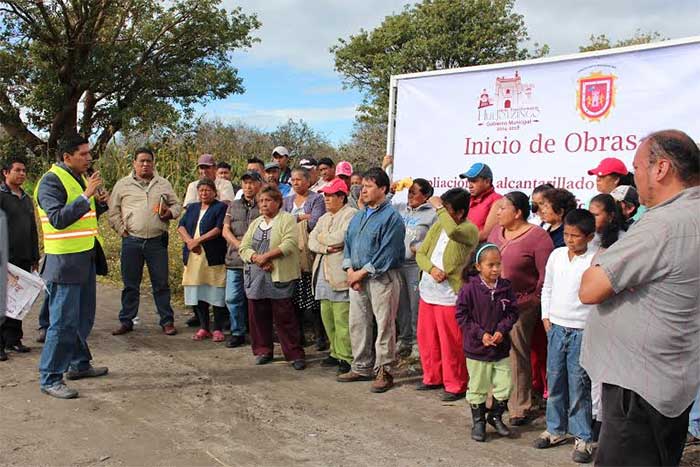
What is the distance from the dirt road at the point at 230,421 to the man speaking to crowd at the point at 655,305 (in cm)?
177

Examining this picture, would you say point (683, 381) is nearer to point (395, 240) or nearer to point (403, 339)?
point (395, 240)

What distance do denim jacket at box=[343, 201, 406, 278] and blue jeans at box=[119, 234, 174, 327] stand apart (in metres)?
2.65

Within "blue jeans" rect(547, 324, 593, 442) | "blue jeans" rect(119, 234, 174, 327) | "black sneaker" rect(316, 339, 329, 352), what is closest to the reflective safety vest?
"blue jeans" rect(119, 234, 174, 327)

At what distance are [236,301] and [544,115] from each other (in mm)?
3638

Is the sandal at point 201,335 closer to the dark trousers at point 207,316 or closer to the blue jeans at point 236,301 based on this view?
the dark trousers at point 207,316

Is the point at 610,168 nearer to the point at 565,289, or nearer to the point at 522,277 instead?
the point at 522,277

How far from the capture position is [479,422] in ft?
15.4

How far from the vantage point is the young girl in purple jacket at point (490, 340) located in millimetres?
4711

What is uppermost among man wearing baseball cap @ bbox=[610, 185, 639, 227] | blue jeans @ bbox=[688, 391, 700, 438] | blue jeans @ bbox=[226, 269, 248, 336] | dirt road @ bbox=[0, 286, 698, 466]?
man wearing baseball cap @ bbox=[610, 185, 639, 227]

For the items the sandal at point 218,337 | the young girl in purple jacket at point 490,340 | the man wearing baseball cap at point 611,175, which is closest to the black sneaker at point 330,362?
the sandal at point 218,337

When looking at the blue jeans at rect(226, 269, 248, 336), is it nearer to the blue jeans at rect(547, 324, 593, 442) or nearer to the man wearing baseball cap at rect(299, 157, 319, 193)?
the man wearing baseball cap at rect(299, 157, 319, 193)

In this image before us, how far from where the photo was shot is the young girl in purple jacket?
4711 mm

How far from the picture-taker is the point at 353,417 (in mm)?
5043

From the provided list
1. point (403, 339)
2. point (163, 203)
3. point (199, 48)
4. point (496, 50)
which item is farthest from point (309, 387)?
point (496, 50)
